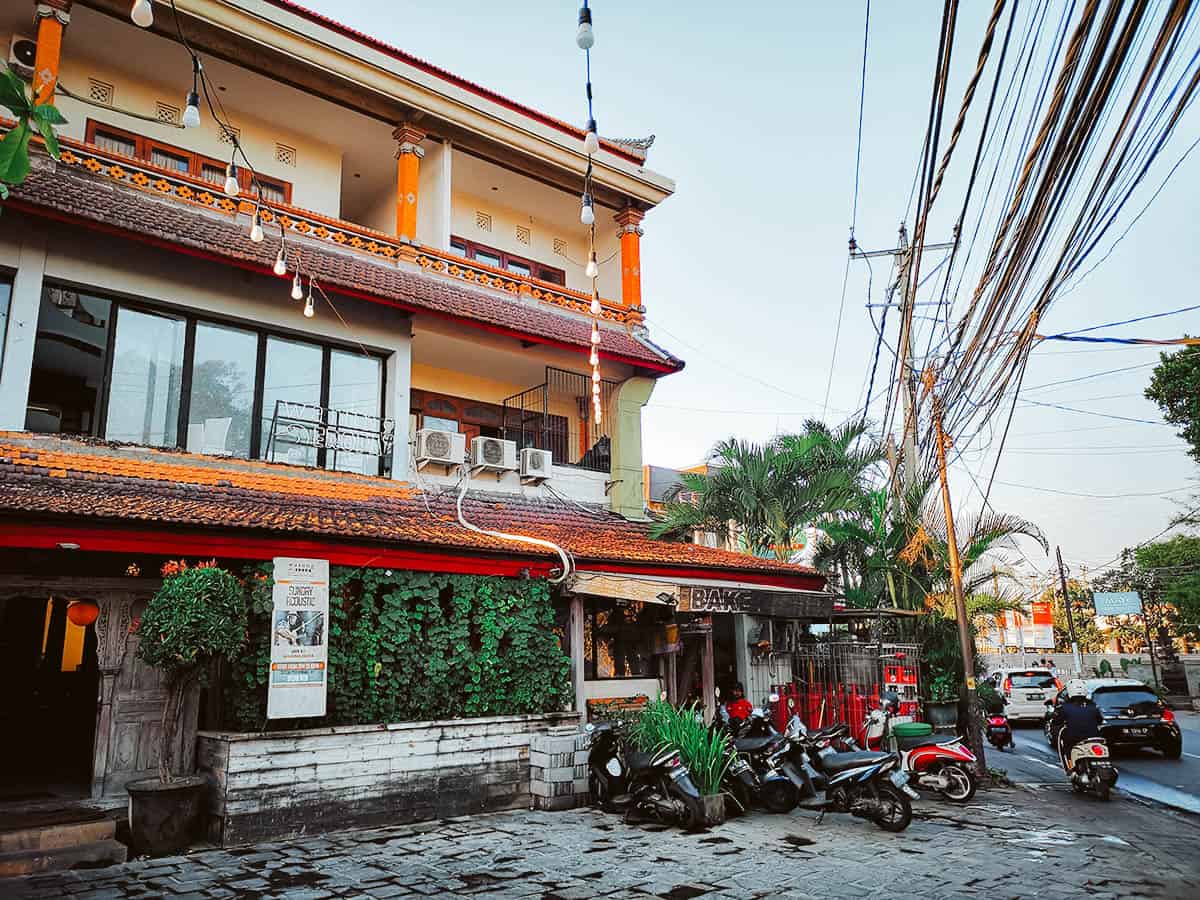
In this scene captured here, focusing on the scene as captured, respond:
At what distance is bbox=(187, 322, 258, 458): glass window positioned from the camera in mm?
11766

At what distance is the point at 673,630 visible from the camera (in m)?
12.8

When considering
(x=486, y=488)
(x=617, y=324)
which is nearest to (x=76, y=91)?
(x=486, y=488)

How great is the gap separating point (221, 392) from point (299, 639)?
4.81 meters

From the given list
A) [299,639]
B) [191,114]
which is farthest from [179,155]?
[299,639]

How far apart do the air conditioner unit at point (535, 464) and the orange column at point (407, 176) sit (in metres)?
4.31

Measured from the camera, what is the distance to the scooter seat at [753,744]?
9750mm

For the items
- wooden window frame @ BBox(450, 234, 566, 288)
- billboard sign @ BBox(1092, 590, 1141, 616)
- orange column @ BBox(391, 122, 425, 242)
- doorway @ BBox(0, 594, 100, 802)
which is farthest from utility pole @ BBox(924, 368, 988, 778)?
billboard sign @ BBox(1092, 590, 1141, 616)

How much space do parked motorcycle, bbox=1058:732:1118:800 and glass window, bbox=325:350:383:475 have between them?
11.0 metres

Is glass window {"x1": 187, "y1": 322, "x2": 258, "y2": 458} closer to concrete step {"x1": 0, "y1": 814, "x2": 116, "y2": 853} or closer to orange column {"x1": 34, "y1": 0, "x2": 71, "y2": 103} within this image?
orange column {"x1": 34, "y1": 0, "x2": 71, "y2": 103}

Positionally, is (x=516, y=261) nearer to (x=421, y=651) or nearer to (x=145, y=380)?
(x=145, y=380)

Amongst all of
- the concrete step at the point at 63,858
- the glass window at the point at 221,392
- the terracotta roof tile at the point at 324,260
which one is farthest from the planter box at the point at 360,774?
the terracotta roof tile at the point at 324,260

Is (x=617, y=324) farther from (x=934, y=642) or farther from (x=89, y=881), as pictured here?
(x=89, y=881)

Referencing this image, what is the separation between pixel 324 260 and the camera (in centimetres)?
1309

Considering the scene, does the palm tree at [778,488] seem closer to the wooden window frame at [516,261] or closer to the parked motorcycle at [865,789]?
the wooden window frame at [516,261]
